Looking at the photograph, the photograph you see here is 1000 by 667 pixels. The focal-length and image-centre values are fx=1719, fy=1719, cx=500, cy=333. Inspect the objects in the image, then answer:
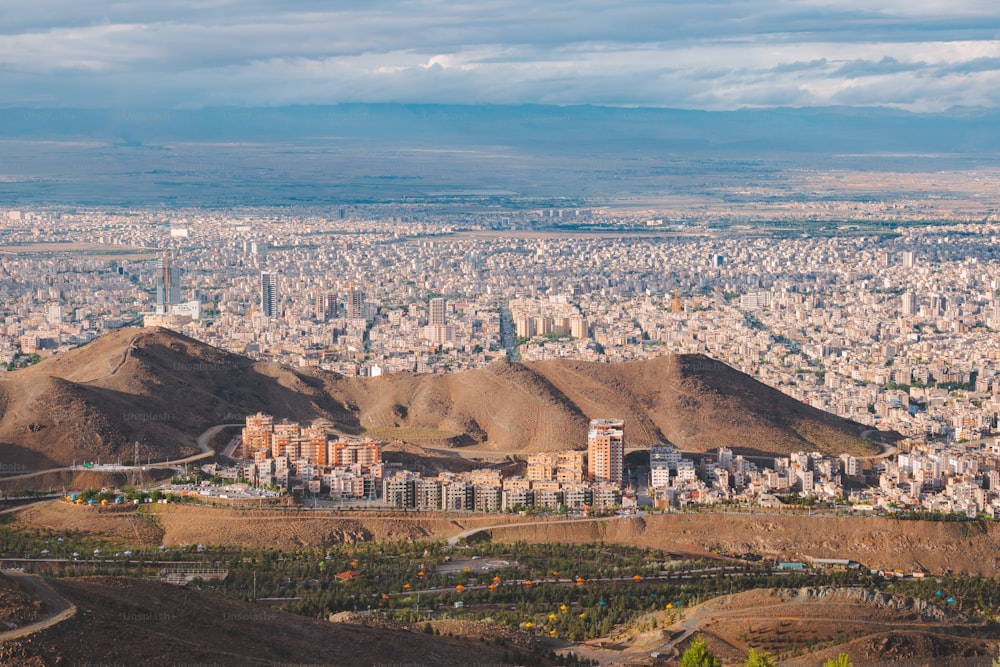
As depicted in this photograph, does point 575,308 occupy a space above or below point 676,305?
below

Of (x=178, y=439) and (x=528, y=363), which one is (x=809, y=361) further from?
(x=178, y=439)

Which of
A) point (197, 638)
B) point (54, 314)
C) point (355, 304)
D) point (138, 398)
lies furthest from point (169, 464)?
point (355, 304)

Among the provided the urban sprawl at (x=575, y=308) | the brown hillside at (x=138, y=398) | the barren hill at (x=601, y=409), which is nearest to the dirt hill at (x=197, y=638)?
the urban sprawl at (x=575, y=308)

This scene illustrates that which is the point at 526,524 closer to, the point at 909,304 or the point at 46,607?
the point at 46,607

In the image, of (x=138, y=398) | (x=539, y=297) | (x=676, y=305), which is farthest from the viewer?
(x=539, y=297)

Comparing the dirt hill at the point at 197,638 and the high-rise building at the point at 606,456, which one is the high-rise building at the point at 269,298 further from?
the dirt hill at the point at 197,638

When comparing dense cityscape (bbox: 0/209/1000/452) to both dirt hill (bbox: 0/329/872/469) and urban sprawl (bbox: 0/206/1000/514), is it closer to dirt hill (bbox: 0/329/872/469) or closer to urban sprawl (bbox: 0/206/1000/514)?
urban sprawl (bbox: 0/206/1000/514)

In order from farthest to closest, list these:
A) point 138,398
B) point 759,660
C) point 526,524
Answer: point 138,398, point 526,524, point 759,660
